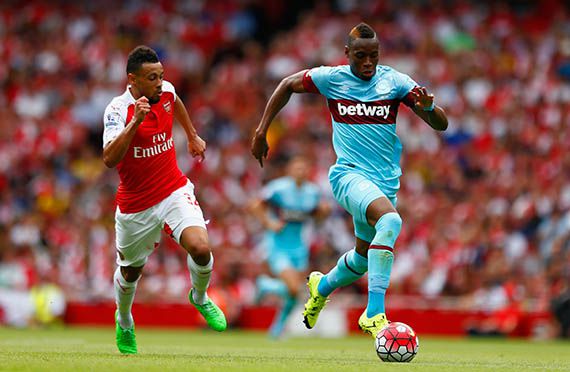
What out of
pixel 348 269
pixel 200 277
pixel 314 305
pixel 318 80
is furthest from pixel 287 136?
pixel 200 277

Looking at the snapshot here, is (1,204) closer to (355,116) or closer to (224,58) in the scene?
(224,58)

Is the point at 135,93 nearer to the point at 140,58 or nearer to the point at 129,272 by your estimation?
the point at 140,58

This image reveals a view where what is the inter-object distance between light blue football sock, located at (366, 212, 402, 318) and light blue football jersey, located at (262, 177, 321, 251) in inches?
301

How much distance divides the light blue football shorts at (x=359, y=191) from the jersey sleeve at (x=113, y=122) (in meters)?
2.05

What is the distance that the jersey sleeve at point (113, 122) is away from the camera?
32.4 ft

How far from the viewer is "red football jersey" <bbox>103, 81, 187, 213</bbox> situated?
10.2 meters

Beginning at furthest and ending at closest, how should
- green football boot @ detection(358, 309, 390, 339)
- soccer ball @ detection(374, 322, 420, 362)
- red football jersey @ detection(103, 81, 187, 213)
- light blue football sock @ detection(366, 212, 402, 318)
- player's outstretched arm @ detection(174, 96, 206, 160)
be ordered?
player's outstretched arm @ detection(174, 96, 206, 160) → red football jersey @ detection(103, 81, 187, 213) → light blue football sock @ detection(366, 212, 402, 318) → green football boot @ detection(358, 309, 390, 339) → soccer ball @ detection(374, 322, 420, 362)

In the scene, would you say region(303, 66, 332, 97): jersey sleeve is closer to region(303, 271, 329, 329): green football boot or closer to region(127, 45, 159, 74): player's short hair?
region(127, 45, 159, 74): player's short hair

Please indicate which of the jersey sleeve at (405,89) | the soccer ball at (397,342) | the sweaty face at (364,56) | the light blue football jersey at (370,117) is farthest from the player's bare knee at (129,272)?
the jersey sleeve at (405,89)

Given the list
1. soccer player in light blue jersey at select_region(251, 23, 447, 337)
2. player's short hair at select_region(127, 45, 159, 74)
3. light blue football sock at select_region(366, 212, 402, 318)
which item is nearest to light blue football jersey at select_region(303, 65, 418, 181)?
soccer player in light blue jersey at select_region(251, 23, 447, 337)

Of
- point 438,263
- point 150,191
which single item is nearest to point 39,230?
point 438,263

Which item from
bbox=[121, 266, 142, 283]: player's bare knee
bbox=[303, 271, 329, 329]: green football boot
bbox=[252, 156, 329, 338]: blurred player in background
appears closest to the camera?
bbox=[121, 266, 142, 283]: player's bare knee

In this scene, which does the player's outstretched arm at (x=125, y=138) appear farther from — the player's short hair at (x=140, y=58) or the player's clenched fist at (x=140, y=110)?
the player's short hair at (x=140, y=58)

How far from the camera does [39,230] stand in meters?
→ 24.4
